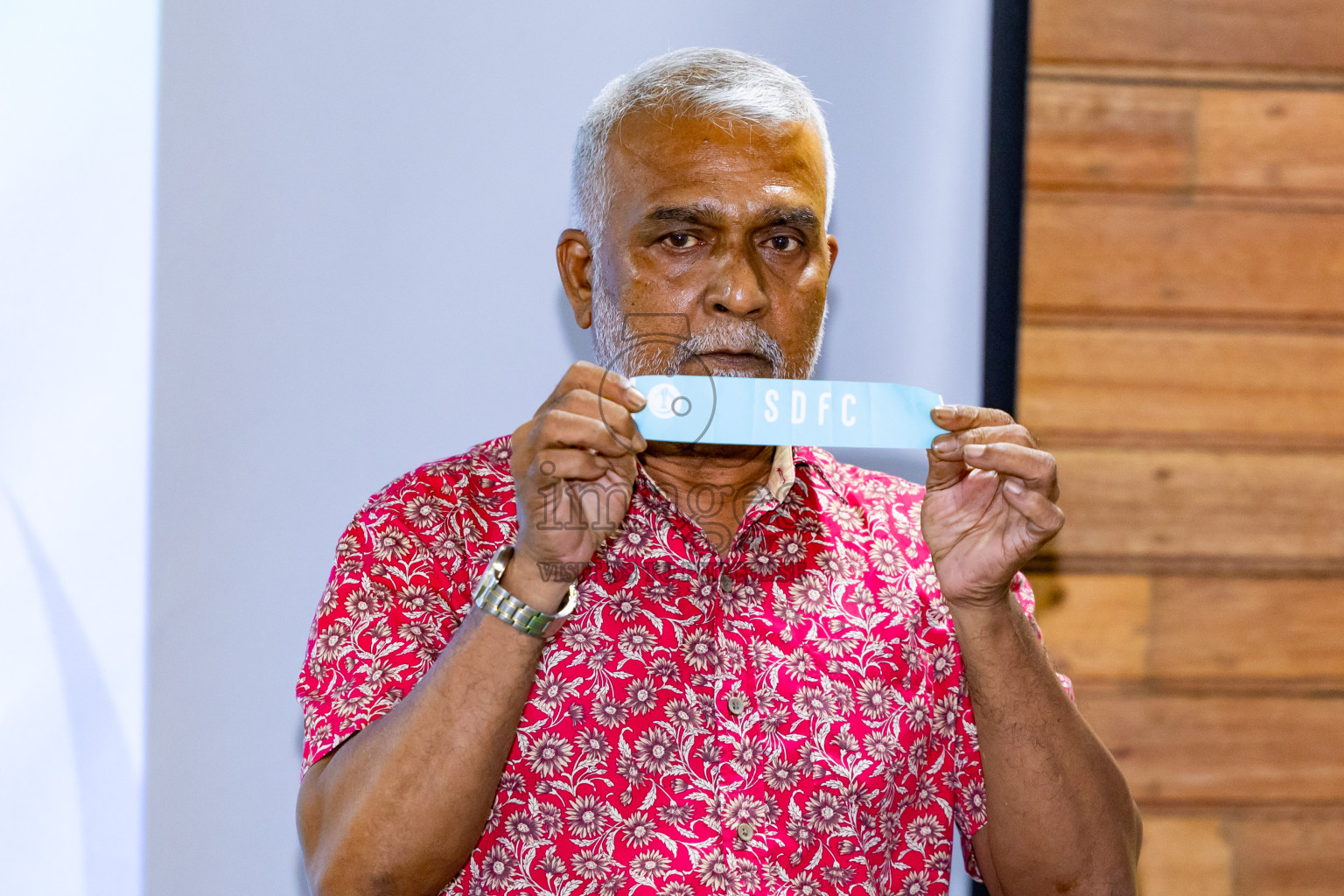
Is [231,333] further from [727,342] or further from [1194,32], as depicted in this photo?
[1194,32]

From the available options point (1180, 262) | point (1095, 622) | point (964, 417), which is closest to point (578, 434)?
point (964, 417)

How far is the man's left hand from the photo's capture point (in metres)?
1.21

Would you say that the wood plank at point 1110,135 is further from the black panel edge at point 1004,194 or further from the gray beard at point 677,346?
the gray beard at point 677,346

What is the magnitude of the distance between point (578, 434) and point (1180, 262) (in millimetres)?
1318

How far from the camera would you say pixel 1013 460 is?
1.20m

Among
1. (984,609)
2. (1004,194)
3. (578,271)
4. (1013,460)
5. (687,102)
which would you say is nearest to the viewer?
(1013,460)

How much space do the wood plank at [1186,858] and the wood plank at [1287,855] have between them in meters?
0.03

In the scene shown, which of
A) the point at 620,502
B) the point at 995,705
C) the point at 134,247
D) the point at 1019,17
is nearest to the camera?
the point at 620,502

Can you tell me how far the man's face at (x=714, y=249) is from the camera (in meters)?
1.37

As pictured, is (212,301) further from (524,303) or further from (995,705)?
(995,705)

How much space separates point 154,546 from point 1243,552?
1.86 m

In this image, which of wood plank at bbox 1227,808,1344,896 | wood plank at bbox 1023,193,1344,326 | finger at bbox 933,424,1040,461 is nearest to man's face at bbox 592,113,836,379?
finger at bbox 933,424,1040,461

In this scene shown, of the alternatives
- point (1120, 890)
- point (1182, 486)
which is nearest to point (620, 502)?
point (1120, 890)

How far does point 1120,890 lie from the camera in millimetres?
1358
